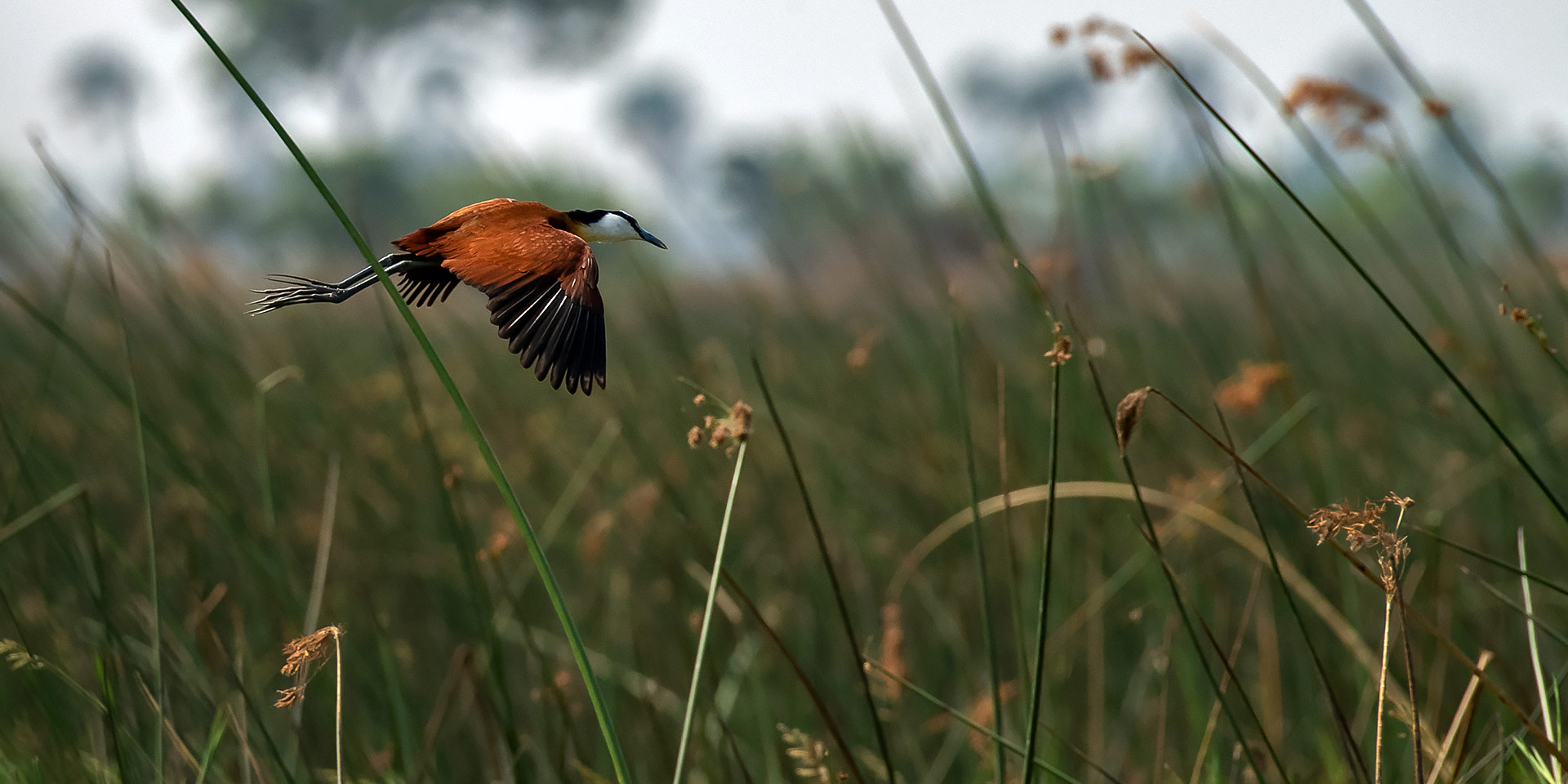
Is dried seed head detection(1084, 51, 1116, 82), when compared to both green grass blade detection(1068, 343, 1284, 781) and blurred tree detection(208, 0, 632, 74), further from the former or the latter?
blurred tree detection(208, 0, 632, 74)

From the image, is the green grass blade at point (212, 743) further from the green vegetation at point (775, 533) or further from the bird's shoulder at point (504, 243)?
the bird's shoulder at point (504, 243)

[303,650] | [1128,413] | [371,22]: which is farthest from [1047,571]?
[371,22]

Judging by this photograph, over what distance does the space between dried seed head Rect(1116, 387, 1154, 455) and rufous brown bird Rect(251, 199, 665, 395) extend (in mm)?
334

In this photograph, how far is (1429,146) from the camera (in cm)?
3747

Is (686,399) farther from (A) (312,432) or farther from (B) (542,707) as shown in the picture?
(A) (312,432)

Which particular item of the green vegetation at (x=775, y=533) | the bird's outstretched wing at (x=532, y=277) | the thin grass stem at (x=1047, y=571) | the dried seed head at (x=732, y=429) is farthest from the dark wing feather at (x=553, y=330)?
the green vegetation at (x=775, y=533)

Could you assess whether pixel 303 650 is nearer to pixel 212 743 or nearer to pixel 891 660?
pixel 212 743

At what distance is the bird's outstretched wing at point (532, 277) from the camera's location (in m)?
0.44

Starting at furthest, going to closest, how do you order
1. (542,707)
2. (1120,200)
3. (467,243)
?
(1120,200), (542,707), (467,243)

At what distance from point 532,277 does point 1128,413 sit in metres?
0.41

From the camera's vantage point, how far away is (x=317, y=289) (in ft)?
1.47

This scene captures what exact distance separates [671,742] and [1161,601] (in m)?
0.87

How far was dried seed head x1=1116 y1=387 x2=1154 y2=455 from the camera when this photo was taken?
0.68 m

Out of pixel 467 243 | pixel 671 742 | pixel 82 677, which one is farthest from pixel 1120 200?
pixel 82 677
